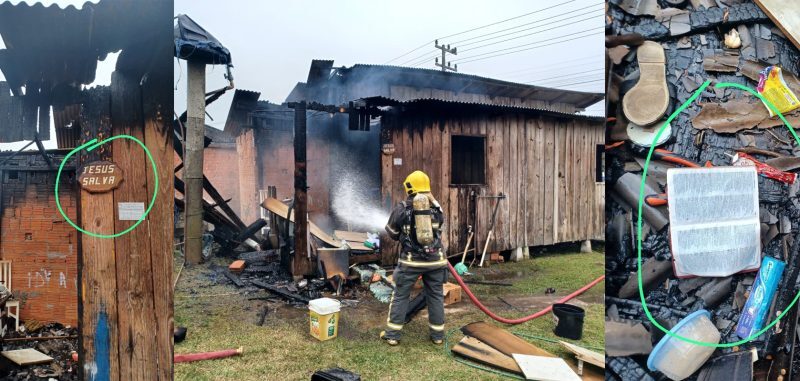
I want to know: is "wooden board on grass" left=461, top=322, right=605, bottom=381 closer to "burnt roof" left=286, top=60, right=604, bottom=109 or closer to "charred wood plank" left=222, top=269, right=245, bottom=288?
"charred wood plank" left=222, top=269, right=245, bottom=288

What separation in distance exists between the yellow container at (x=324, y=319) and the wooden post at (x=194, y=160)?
4944mm

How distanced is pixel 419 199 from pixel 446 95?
28.1 feet

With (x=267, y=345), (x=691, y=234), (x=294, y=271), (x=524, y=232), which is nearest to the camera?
(x=691, y=234)

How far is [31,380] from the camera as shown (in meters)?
2.75

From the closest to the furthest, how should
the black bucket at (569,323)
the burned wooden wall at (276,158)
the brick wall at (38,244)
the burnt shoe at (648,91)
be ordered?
the burnt shoe at (648,91), the brick wall at (38,244), the black bucket at (569,323), the burned wooden wall at (276,158)

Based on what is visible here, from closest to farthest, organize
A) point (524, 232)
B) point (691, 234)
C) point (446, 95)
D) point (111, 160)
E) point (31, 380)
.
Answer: point (691, 234) → point (111, 160) → point (31, 380) → point (524, 232) → point (446, 95)

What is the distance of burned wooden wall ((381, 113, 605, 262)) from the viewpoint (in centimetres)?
833

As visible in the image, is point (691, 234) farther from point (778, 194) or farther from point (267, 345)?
point (267, 345)

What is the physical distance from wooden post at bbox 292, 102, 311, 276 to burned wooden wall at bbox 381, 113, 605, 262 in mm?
1680

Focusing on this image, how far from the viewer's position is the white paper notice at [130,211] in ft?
7.00

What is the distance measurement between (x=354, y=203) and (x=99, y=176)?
7.80m

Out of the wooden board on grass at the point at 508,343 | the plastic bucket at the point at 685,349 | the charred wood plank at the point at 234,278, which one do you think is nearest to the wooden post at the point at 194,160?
the charred wood plank at the point at 234,278

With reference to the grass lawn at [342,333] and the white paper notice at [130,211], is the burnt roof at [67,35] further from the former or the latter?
the grass lawn at [342,333]

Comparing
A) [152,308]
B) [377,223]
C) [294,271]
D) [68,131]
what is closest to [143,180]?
[68,131]
